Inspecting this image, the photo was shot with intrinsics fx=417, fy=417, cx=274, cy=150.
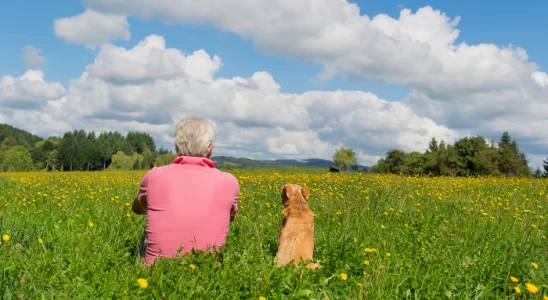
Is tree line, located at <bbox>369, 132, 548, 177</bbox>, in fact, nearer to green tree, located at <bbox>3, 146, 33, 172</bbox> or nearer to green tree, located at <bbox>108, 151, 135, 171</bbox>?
green tree, located at <bbox>108, 151, 135, 171</bbox>

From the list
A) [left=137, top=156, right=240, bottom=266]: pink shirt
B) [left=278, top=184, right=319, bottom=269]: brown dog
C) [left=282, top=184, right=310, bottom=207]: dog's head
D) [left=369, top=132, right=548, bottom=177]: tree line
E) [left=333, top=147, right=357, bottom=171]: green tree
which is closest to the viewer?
[left=137, top=156, right=240, bottom=266]: pink shirt

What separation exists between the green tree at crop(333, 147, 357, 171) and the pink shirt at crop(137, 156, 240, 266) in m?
97.6

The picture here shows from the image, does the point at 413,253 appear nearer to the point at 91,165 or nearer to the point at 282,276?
the point at 282,276

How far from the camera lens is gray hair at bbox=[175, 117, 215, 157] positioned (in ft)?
11.2

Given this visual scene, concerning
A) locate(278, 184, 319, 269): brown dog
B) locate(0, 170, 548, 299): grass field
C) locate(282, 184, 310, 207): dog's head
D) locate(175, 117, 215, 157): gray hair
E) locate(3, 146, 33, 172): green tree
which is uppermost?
locate(175, 117, 215, 157): gray hair

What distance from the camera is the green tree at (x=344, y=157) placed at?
10056 centimetres

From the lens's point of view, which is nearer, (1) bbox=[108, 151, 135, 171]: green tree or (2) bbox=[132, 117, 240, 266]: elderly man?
(2) bbox=[132, 117, 240, 266]: elderly man

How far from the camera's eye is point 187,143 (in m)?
3.42

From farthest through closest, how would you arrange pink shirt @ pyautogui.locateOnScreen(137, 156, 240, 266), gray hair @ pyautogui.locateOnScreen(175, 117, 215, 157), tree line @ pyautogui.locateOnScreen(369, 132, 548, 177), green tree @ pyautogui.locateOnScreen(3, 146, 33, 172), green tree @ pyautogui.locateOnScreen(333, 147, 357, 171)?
green tree @ pyautogui.locateOnScreen(333, 147, 357, 171) → green tree @ pyautogui.locateOnScreen(3, 146, 33, 172) → tree line @ pyautogui.locateOnScreen(369, 132, 548, 177) → gray hair @ pyautogui.locateOnScreen(175, 117, 215, 157) → pink shirt @ pyautogui.locateOnScreen(137, 156, 240, 266)

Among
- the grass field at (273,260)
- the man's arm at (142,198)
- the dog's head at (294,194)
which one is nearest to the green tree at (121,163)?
the grass field at (273,260)

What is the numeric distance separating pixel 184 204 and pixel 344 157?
9894cm

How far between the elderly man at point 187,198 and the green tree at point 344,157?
97518mm

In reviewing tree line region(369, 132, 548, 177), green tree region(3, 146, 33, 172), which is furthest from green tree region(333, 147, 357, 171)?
green tree region(3, 146, 33, 172)

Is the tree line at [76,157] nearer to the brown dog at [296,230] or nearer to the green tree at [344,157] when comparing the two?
the green tree at [344,157]
